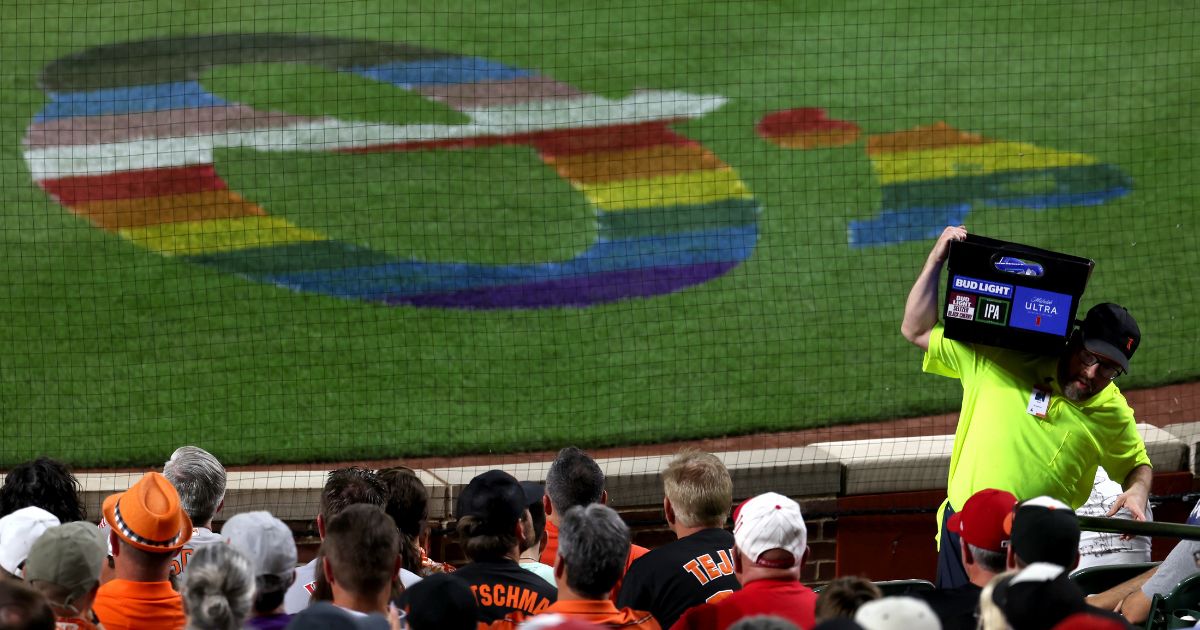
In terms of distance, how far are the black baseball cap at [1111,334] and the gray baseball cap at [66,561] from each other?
305 cm

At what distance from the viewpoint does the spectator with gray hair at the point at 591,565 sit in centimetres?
336

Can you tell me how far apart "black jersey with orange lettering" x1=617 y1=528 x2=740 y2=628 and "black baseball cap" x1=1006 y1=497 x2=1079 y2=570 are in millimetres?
901

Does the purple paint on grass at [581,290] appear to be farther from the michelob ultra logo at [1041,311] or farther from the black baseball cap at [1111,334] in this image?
the black baseball cap at [1111,334]

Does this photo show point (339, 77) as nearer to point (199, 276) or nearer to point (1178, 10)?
point (199, 276)

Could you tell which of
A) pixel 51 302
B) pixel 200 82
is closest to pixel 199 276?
pixel 51 302

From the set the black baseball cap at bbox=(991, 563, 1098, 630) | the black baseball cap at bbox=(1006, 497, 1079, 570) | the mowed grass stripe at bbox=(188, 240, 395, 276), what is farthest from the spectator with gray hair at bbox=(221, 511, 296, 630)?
the mowed grass stripe at bbox=(188, 240, 395, 276)

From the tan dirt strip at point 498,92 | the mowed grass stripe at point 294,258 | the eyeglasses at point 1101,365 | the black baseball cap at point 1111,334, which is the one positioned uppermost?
the tan dirt strip at point 498,92

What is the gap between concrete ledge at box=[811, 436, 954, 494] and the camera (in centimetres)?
602

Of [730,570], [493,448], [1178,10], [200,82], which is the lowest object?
[493,448]

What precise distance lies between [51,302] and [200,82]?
4.80 m

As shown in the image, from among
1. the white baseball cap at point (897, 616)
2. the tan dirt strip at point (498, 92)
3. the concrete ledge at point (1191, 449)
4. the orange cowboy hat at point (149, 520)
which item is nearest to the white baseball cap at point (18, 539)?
the orange cowboy hat at point (149, 520)

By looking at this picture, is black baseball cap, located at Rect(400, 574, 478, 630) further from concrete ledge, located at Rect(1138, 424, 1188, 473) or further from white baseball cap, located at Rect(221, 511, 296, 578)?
concrete ledge, located at Rect(1138, 424, 1188, 473)

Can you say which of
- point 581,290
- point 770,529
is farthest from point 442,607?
point 581,290

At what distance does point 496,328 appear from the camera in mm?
10273
